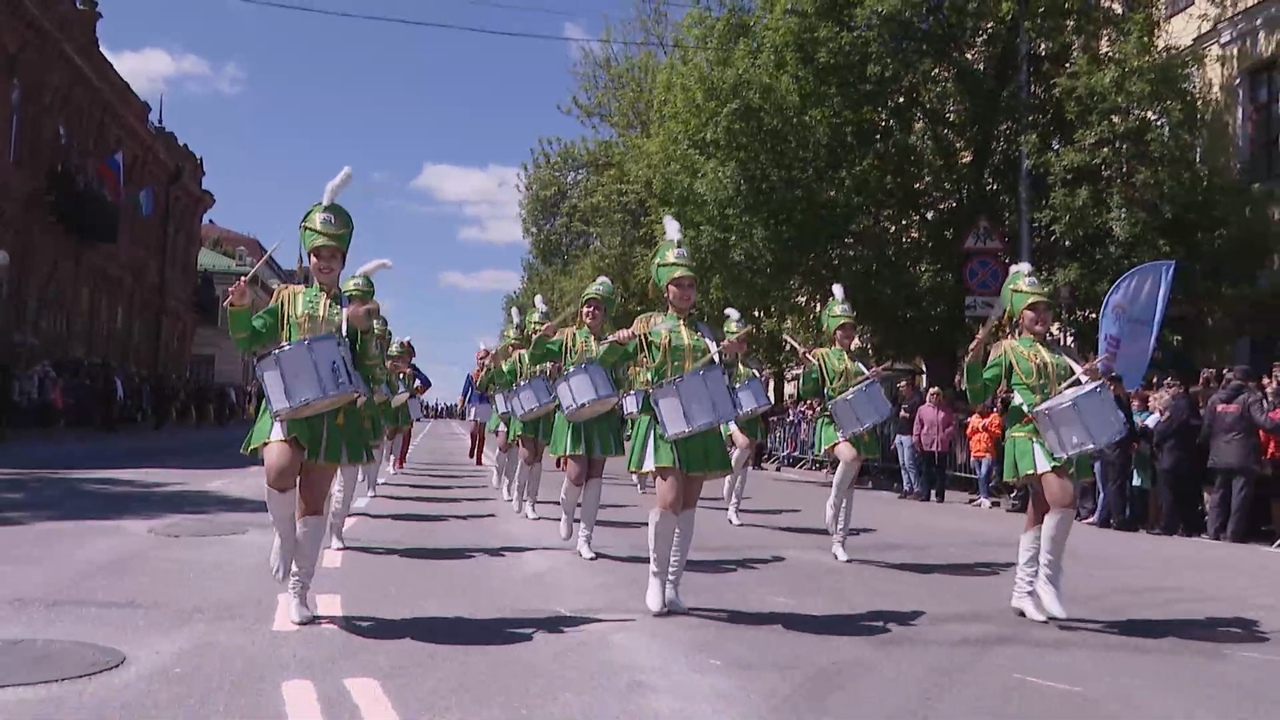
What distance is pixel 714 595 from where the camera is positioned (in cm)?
873

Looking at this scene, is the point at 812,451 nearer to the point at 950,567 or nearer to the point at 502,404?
the point at 502,404

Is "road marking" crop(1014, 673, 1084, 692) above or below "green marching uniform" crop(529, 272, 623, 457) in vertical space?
below

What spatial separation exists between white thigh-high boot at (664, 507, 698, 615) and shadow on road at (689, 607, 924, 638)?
0.12m

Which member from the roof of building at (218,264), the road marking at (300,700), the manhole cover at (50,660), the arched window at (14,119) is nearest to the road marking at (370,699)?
the road marking at (300,700)

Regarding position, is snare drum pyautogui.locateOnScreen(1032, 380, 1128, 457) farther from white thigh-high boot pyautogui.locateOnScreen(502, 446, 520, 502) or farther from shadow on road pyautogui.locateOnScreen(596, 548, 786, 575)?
white thigh-high boot pyautogui.locateOnScreen(502, 446, 520, 502)

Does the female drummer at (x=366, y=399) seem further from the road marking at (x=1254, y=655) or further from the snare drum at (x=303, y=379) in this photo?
the road marking at (x=1254, y=655)

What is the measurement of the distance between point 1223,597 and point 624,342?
4.99 metres

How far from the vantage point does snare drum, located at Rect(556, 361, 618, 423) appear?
10.7 metres

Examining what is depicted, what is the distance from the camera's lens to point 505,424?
15.4m

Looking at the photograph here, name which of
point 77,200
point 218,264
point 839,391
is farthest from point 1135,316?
point 218,264

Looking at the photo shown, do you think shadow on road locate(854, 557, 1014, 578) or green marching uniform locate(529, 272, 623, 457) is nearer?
shadow on road locate(854, 557, 1014, 578)

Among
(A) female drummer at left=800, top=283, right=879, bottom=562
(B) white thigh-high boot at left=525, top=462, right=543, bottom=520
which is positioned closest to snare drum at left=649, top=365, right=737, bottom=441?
(A) female drummer at left=800, top=283, right=879, bottom=562

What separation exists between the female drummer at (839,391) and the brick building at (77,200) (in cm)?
2996

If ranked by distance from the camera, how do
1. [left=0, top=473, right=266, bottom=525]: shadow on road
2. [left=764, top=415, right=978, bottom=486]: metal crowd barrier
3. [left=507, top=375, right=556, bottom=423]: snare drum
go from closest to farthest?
[left=507, top=375, right=556, bottom=423]: snare drum < [left=0, top=473, right=266, bottom=525]: shadow on road < [left=764, top=415, right=978, bottom=486]: metal crowd barrier
